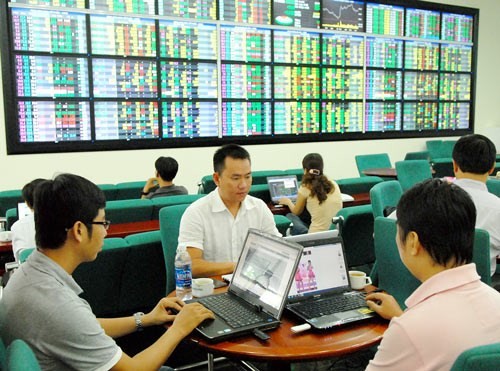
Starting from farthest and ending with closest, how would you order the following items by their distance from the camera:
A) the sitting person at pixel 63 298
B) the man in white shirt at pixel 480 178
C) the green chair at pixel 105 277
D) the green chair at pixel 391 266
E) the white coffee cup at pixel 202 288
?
the man in white shirt at pixel 480 178
the green chair at pixel 105 277
the green chair at pixel 391 266
the white coffee cup at pixel 202 288
the sitting person at pixel 63 298

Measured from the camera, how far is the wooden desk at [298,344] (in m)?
1.52

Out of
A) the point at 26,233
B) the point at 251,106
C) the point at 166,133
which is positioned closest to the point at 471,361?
the point at 26,233

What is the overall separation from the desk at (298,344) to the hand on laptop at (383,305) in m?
0.05

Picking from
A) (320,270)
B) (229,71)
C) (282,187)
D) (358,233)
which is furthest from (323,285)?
(229,71)

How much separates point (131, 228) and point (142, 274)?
2.10 feet

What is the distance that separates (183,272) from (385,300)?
0.81 m

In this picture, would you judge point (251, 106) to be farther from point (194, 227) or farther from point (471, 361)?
point (471, 361)

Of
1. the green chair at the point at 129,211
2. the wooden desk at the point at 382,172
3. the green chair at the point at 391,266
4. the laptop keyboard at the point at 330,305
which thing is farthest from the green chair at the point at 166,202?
the wooden desk at the point at 382,172

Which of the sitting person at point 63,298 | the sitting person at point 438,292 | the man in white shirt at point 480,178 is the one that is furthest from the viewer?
the man in white shirt at point 480,178

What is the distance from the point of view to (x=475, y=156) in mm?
2893

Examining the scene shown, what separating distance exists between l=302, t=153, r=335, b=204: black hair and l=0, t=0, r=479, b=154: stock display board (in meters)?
2.36

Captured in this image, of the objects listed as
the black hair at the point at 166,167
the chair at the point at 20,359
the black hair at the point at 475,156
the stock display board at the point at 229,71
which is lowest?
the chair at the point at 20,359

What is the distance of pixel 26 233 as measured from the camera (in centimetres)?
311

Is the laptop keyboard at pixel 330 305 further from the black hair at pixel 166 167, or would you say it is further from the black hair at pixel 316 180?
the black hair at pixel 166 167
